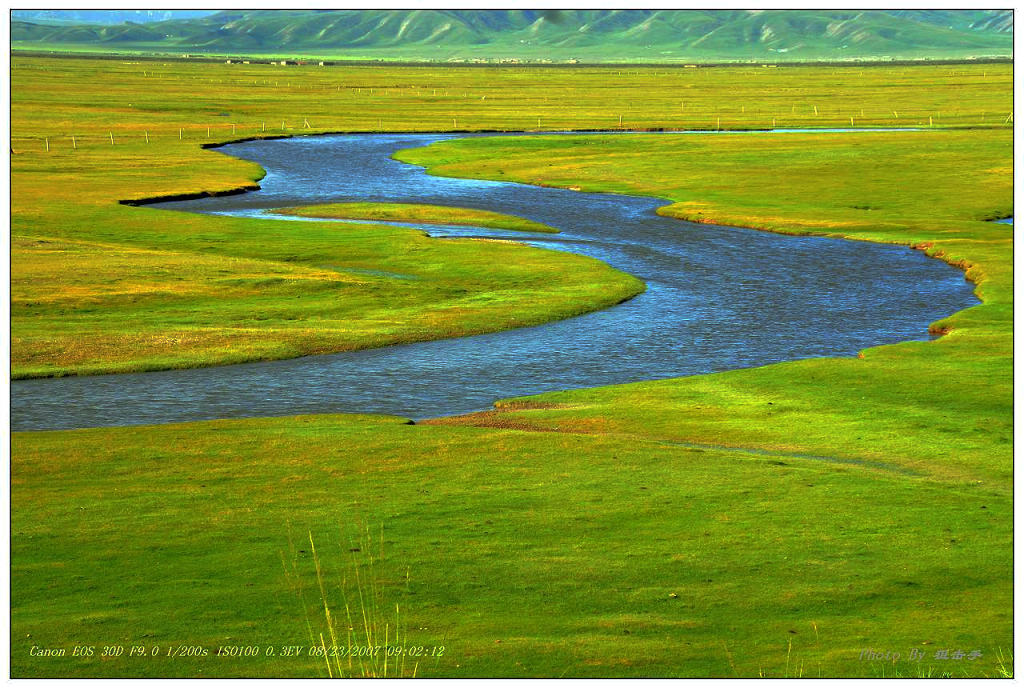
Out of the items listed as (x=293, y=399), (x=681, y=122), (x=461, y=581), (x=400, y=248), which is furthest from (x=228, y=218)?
(x=681, y=122)

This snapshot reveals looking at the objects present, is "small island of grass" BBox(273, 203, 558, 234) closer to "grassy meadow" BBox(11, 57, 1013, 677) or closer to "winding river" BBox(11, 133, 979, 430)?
"winding river" BBox(11, 133, 979, 430)

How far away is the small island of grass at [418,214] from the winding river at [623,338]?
215 cm

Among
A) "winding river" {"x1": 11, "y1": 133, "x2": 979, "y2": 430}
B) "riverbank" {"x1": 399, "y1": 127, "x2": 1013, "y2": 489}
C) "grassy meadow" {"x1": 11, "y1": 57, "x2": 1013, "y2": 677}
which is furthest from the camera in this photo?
"winding river" {"x1": 11, "y1": 133, "x2": 979, "y2": 430}

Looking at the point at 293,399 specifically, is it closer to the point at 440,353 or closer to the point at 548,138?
the point at 440,353

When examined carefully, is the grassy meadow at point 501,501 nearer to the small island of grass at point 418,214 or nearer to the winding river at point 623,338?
the winding river at point 623,338

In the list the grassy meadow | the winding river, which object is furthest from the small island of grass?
the grassy meadow

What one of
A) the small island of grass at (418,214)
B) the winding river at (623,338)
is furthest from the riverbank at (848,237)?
the small island of grass at (418,214)

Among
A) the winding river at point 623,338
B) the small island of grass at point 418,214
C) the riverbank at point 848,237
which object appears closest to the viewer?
the riverbank at point 848,237

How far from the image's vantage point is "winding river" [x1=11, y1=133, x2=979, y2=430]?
3772cm

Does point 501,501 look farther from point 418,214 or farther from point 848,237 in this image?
point 418,214

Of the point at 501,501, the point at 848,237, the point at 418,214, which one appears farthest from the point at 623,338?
the point at 418,214

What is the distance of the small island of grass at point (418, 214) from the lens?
78.1 meters

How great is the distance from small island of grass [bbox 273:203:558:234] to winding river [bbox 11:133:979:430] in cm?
215

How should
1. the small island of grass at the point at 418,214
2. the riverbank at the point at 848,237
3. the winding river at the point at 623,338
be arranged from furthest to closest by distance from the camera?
the small island of grass at the point at 418,214 → the winding river at the point at 623,338 → the riverbank at the point at 848,237
